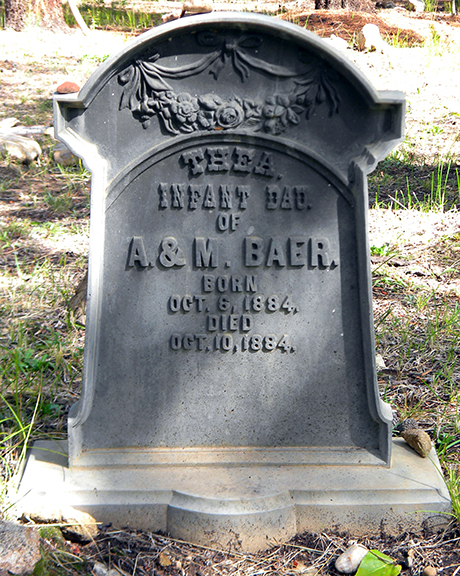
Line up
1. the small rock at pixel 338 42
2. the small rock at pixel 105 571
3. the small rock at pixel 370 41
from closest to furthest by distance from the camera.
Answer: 1. the small rock at pixel 105 571
2. the small rock at pixel 370 41
3. the small rock at pixel 338 42

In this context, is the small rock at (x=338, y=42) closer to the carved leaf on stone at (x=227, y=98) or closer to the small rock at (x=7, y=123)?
the small rock at (x=7, y=123)

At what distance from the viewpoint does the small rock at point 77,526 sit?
1955 millimetres

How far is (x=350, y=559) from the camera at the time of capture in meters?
1.91

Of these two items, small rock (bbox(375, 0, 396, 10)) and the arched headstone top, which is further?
small rock (bbox(375, 0, 396, 10))

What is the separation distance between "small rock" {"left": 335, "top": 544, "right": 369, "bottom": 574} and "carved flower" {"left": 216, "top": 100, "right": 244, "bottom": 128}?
5.22 ft

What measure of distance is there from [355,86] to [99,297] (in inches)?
48.4

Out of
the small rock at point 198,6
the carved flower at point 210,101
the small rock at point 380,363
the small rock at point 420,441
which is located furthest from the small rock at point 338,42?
the small rock at point 420,441

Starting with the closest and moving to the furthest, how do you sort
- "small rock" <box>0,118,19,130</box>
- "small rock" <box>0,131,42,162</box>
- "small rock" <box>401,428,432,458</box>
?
"small rock" <box>401,428,432,458</box> < "small rock" <box>0,131,42,162</box> < "small rock" <box>0,118,19,130</box>

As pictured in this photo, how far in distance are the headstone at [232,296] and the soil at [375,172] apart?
86 mm

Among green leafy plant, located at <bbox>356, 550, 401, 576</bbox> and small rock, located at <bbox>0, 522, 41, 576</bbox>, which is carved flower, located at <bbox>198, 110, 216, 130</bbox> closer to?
→ small rock, located at <bbox>0, 522, 41, 576</bbox>

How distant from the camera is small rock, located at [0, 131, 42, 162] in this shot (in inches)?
217

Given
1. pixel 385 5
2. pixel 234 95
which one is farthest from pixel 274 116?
pixel 385 5

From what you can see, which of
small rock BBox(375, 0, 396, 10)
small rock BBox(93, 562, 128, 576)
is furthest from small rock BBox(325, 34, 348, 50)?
small rock BBox(93, 562, 128, 576)

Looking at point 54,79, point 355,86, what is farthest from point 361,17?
point 355,86
